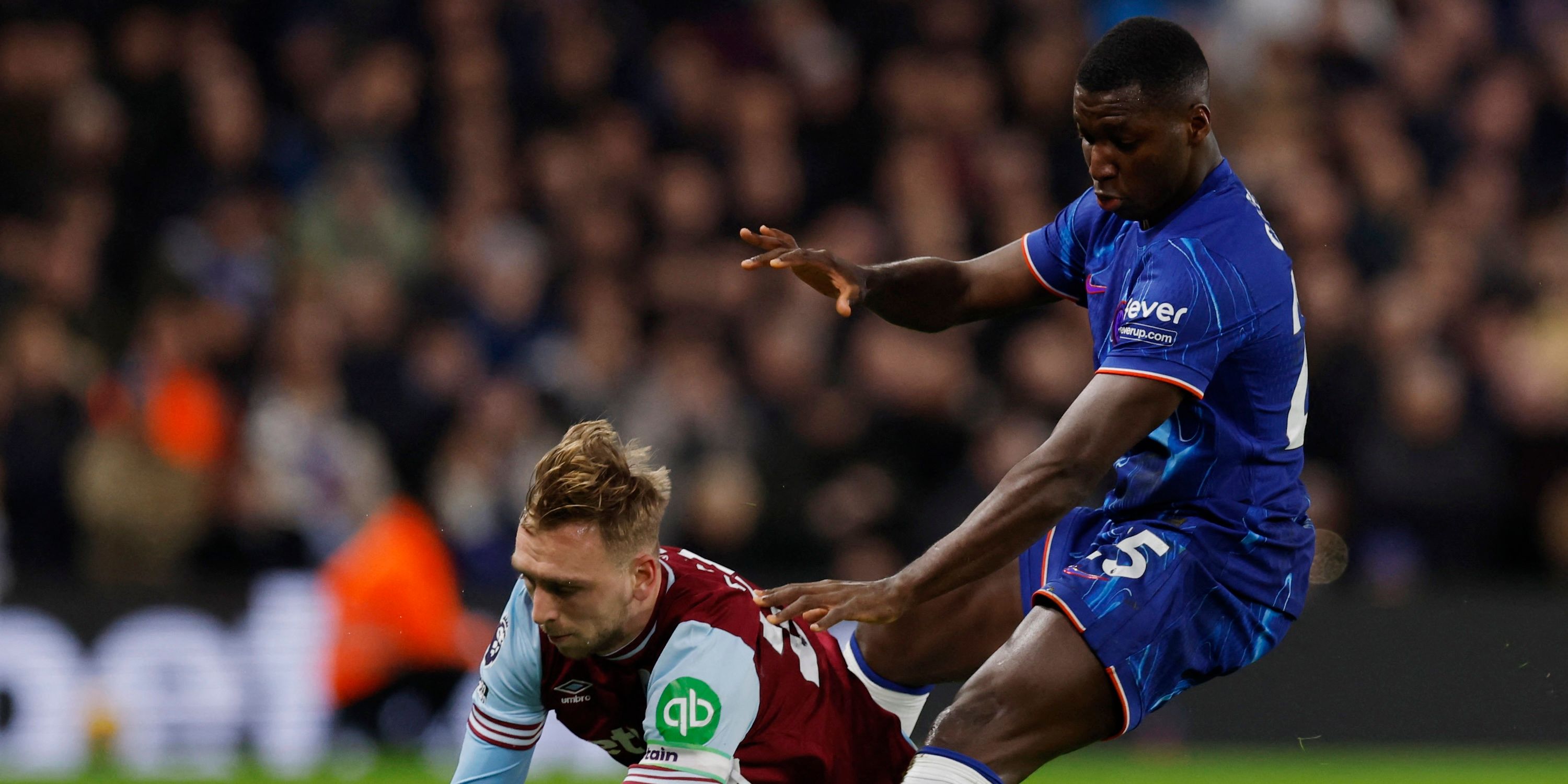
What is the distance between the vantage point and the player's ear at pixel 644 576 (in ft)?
15.6

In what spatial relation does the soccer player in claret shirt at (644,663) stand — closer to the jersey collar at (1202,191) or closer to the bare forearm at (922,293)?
the bare forearm at (922,293)

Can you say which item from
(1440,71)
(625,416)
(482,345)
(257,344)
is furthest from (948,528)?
(1440,71)

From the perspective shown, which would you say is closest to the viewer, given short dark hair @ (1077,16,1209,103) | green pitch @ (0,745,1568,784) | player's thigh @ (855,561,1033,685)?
short dark hair @ (1077,16,1209,103)

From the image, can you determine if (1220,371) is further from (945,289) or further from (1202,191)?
(945,289)

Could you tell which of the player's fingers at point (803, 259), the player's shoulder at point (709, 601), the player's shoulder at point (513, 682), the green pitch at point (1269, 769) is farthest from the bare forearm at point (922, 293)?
the green pitch at point (1269, 769)

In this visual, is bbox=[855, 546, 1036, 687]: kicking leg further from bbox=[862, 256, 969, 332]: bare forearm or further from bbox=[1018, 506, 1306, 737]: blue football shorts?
bbox=[862, 256, 969, 332]: bare forearm

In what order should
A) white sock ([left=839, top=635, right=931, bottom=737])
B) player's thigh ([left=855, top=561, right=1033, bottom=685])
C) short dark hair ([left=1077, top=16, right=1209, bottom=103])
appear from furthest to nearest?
white sock ([left=839, top=635, right=931, bottom=737]) → player's thigh ([left=855, top=561, right=1033, bottom=685]) → short dark hair ([left=1077, top=16, right=1209, bottom=103])

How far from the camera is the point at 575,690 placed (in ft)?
16.3

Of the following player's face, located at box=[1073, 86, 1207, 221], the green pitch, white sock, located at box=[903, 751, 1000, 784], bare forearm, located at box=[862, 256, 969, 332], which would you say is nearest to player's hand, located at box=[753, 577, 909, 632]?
white sock, located at box=[903, 751, 1000, 784]

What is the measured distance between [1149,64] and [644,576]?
1.73 meters

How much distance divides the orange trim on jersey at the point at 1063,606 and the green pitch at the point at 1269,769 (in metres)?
4.59

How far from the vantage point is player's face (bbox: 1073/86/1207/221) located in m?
4.79

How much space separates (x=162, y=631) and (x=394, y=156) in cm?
343

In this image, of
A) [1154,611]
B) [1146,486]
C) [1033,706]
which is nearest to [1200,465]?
[1146,486]
